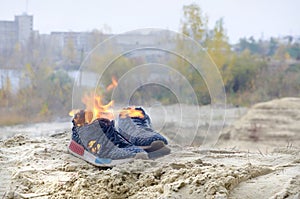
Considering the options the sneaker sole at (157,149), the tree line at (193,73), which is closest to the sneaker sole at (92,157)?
the sneaker sole at (157,149)

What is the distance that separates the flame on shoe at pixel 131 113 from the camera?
1.77 meters

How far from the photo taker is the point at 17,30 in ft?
15.6

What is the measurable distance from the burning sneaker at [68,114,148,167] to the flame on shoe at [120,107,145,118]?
144 mm

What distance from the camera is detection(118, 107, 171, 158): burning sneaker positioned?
5.31ft

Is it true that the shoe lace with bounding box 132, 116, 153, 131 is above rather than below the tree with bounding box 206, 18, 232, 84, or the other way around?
below

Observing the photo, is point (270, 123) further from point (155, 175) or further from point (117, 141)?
point (155, 175)

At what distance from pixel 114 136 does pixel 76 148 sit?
0.50ft

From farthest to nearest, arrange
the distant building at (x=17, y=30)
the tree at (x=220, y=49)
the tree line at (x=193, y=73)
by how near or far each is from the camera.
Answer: the tree at (x=220, y=49)
the tree line at (x=193, y=73)
the distant building at (x=17, y=30)

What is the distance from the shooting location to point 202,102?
2.31m

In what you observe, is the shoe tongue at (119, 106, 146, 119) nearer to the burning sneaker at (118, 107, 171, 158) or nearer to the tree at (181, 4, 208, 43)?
the burning sneaker at (118, 107, 171, 158)

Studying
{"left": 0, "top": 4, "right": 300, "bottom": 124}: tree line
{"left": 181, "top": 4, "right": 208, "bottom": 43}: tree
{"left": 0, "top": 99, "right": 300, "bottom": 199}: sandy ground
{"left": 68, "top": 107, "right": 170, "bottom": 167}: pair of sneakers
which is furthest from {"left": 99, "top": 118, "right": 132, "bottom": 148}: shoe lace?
{"left": 181, "top": 4, "right": 208, "bottom": 43}: tree

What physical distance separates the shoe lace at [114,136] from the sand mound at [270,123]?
14.4ft

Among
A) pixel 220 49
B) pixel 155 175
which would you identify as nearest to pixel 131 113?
pixel 155 175

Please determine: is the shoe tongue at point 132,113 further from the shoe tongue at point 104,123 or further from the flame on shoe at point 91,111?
the shoe tongue at point 104,123
